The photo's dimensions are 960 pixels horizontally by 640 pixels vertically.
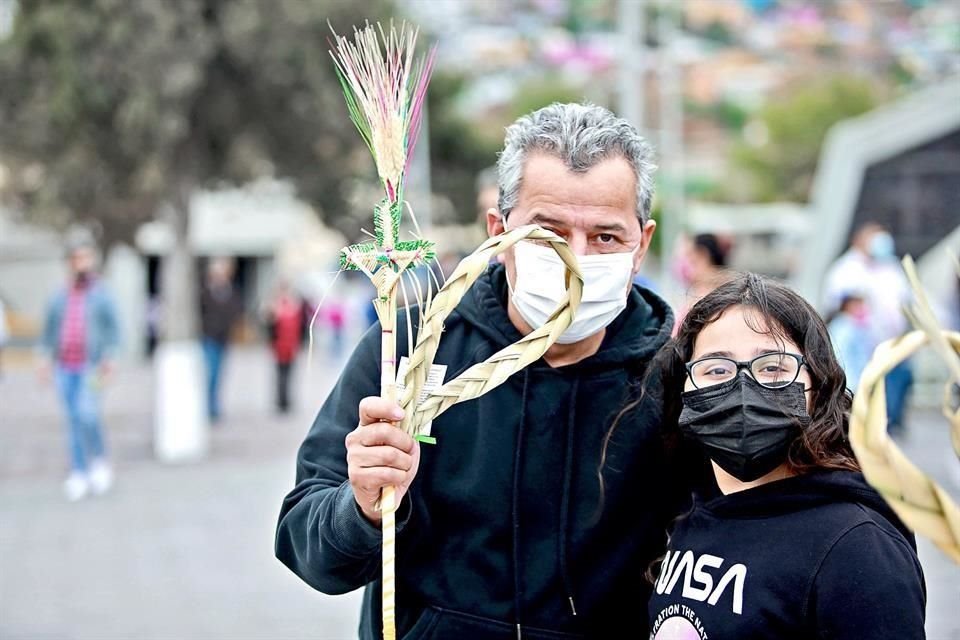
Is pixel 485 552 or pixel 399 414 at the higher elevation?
pixel 399 414

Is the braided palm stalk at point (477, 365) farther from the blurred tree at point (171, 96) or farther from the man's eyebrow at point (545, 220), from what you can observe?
the blurred tree at point (171, 96)

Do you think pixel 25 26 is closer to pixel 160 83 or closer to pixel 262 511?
pixel 160 83

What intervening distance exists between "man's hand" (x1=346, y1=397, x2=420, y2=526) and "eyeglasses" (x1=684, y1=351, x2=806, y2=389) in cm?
54

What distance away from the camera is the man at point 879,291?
10.9 m

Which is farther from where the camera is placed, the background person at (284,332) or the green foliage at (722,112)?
the green foliage at (722,112)

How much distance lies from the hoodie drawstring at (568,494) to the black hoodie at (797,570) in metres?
0.22

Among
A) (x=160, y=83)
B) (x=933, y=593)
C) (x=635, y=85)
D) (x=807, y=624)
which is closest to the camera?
(x=807, y=624)

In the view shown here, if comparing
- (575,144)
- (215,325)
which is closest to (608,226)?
(575,144)

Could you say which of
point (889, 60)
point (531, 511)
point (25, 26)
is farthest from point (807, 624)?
point (889, 60)

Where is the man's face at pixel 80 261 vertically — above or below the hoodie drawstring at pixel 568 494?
above

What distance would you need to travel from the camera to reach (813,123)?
46094 mm

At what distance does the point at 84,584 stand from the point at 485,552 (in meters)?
→ 5.31

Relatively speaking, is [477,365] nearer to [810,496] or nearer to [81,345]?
[810,496]

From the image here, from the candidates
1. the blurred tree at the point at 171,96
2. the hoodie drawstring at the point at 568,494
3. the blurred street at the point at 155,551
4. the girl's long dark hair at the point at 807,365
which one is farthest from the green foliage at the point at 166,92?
the girl's long dark hair at the point at 807,365
